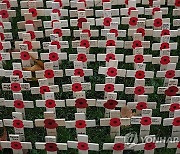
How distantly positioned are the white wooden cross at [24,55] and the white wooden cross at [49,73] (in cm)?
24

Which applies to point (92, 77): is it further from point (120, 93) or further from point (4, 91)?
point (4, 91)

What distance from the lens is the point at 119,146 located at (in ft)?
10.9

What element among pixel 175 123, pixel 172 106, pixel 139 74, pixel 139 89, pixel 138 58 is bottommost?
pixel 175 123

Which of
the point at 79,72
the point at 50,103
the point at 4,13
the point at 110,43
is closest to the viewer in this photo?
the point at 50,103

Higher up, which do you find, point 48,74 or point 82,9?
point 82,9

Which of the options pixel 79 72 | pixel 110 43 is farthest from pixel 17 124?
pixel 110 43

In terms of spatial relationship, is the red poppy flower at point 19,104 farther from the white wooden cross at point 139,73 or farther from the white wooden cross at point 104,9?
the white wooden cross at point 104,9

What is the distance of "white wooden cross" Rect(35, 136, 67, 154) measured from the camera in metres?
3.27

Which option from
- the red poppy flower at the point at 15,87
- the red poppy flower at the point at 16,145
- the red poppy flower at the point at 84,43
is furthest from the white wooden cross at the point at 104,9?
the red poppy flower at the point at 16,145

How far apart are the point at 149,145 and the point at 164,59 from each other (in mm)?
877

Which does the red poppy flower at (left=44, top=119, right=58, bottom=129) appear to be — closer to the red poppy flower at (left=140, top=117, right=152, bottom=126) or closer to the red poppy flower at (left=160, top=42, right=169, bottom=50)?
the red poppy flower at (left=140, top=117, right=152, bottom=126)

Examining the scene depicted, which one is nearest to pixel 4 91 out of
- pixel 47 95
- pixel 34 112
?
pixel 34 112

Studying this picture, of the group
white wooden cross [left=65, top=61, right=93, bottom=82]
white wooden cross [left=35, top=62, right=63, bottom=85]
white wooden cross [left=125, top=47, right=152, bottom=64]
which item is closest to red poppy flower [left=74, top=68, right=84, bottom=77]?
white wooden cross [left=65, top=61, right=93, bottom=82]

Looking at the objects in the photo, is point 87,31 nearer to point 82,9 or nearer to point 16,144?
point 82,9
